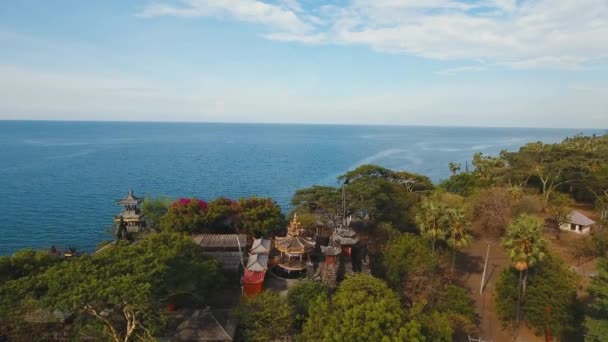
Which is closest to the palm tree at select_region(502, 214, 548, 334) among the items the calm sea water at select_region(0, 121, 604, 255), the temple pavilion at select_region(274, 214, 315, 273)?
the temple pavilion at select_region(274, 214, 315, 273)

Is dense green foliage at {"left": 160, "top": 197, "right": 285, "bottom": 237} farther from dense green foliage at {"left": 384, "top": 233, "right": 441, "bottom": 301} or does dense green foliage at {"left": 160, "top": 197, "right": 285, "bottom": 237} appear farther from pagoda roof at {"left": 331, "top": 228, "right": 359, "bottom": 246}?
dense green foliage at {"left": 384, "top": 233, "right": 441, "bottom": 301}

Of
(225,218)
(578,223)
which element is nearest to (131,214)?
(225,218)

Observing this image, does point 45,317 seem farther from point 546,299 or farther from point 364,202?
point 546,299

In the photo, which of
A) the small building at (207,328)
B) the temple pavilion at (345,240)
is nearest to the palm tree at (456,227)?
the temple pavilion at (345,240)

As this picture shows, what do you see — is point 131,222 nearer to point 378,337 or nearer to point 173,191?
point 378,337

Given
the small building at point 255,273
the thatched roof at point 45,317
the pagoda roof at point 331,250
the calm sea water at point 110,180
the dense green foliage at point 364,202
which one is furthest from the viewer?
the calm sea water at point 110,180

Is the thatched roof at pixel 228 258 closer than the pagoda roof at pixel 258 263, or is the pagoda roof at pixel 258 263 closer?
the pagoda roof at pixel 258 263

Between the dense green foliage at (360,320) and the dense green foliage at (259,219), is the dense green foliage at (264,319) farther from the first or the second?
the dense green foliage at (259,219)
